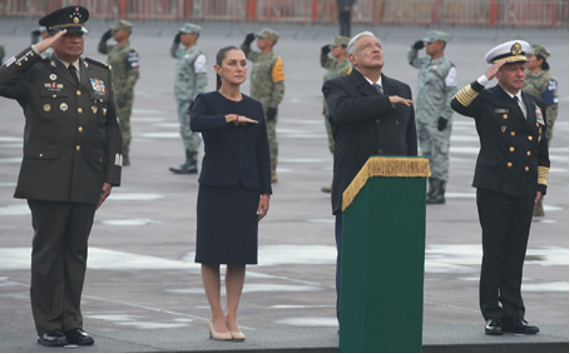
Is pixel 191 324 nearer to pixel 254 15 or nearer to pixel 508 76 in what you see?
pixel 508 76

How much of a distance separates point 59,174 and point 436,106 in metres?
9.44

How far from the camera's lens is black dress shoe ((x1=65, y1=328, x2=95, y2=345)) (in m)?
6.78

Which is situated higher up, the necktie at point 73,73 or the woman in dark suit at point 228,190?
the necktie at point 73,73

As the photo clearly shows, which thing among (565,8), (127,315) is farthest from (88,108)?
(565,8)

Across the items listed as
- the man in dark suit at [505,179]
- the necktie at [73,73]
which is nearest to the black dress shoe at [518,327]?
the man in dark suit at [505,179]

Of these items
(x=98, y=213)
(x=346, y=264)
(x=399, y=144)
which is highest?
(x=399, y=144)

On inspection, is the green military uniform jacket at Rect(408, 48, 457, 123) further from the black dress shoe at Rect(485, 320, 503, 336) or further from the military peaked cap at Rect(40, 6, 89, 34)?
the military peaked cap at Rect(40, 6, 89, 34)

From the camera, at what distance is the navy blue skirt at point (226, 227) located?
7.02 metres

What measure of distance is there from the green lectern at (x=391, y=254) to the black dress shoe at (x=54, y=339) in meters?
1.72

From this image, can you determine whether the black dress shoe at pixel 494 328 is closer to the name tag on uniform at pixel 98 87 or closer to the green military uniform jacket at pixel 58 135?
the green military uniform jacket at pixel 58 135

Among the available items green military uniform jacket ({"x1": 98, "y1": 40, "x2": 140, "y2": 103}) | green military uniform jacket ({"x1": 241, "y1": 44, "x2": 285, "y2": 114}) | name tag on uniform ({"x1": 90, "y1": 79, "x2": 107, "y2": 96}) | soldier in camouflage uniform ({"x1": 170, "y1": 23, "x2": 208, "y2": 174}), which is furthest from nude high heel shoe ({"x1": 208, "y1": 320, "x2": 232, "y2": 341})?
green military uniform jacket ({"x1": 98, "y1": 40, "x2": 140, "y2": 103})

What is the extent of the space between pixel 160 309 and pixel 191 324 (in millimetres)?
612

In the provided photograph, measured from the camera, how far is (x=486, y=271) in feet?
25.0

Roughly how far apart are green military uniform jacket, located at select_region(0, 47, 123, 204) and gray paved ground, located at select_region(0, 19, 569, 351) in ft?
3.08
